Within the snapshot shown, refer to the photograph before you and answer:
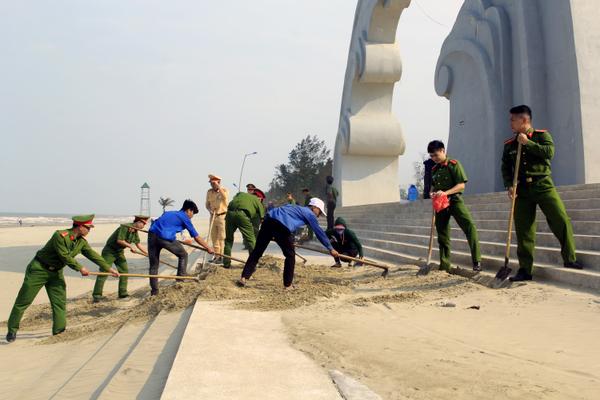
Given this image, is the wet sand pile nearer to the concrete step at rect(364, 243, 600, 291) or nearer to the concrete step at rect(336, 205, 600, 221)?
the concrete step at rect(364, 243, 600, 291)

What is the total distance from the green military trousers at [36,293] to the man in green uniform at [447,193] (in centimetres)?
487

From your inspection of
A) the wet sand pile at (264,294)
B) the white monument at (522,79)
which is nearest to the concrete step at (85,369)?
the wet sand pile at (264,294)

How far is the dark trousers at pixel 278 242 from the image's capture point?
5.57m

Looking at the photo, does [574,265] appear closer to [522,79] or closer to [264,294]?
[264,294]

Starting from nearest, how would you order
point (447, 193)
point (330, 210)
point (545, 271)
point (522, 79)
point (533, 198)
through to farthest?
point (533, 198)
point (545, 271)
point (447, 193)
point (522, 79)
point (330, 210)

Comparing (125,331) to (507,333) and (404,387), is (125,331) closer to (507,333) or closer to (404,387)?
(404,387)

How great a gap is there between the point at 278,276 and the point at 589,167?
776cm

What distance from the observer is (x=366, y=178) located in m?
21.5

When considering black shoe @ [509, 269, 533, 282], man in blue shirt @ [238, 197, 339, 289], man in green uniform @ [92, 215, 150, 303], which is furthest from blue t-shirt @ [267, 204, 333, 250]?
man in green uniform @ [92, 215, 150, 303]

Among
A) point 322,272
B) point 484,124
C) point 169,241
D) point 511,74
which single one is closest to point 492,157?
point 484,124

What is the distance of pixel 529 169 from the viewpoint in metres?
5.05

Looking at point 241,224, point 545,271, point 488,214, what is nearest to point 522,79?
point 488,214

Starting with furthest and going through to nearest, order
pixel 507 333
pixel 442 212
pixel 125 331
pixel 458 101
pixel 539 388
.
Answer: pixel 458 101 < pixel 442 212 < pixel 125 331 < pixel 507 333 < pixel 539 388

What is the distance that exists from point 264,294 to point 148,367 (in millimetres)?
2421
